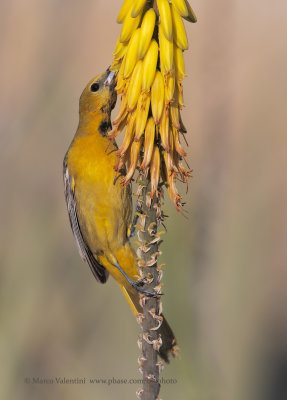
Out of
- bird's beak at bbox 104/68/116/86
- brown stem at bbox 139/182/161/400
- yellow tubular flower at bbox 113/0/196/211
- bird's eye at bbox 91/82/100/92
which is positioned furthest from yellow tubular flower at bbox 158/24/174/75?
bird's eye at bbox 91/82/100/92

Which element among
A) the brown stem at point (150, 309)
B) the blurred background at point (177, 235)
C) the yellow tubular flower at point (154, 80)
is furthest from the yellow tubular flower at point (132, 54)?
the blurred background at point (177, 235)

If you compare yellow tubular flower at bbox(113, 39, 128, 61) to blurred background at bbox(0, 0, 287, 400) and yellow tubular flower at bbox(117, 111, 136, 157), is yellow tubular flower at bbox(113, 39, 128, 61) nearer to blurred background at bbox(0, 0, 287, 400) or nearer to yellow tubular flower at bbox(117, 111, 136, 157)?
yellow tubular flower at bbox(117, 111, 136, 157)

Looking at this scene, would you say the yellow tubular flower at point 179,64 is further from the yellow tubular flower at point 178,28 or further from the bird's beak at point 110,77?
the bird's beak at point 110,77

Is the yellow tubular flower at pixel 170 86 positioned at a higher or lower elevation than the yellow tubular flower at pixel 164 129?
higher

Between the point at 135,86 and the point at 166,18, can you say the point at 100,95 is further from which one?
the point at 166,18

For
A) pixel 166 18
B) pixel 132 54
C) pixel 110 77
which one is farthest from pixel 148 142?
pixel 110 77

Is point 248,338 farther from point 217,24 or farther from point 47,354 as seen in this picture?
point 217,24
